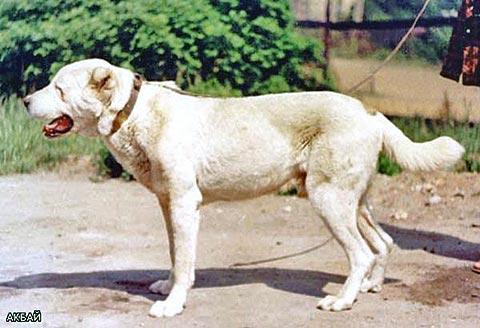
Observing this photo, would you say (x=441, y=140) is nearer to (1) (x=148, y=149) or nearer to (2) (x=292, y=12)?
(1) (x=148, y=149)

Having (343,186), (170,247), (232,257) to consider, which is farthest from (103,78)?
(232,257)

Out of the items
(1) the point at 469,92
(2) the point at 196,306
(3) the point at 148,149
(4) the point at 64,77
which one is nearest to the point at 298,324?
(2) the point at 196,306

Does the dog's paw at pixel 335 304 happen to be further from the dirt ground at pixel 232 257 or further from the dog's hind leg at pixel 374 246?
the dog's hind leg at pixel 374 246

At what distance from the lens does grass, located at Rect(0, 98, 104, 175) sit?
34.6 ft

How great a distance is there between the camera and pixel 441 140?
266 inches

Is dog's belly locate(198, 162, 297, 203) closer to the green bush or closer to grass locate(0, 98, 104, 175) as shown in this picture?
the green bush

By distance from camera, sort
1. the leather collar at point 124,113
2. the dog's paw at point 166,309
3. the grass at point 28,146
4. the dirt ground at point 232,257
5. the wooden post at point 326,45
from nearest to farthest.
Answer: the dog's paw at point 166,309
the dirt ground at point 232,257
the leather collar at point 124,113
the wooden post at point 326,45
the grass at point 28,146

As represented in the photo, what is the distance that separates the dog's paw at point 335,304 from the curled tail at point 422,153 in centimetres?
87

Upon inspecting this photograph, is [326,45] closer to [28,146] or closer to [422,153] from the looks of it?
[28,146]

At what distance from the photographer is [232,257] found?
7988 millimetres

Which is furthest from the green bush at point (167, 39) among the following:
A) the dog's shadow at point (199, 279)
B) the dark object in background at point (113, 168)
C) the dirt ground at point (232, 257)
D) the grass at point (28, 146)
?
the dog's shadow at point (199, 279)

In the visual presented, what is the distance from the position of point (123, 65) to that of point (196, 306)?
14.1 ft

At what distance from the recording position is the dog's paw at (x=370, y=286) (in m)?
6.93

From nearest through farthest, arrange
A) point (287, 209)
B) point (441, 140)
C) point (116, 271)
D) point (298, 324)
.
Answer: point (298, 324), point (441, 140), point (116, 271), point (287, 209)
